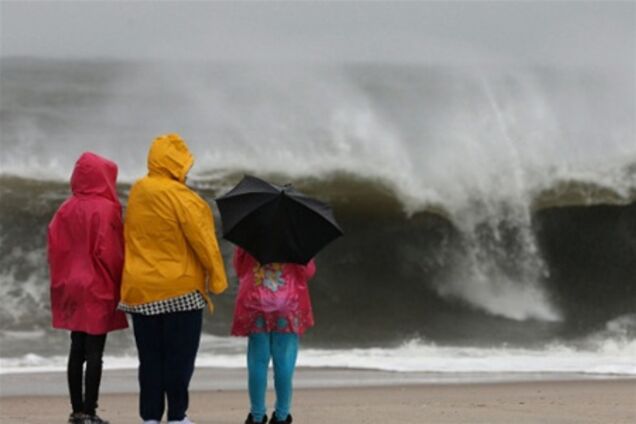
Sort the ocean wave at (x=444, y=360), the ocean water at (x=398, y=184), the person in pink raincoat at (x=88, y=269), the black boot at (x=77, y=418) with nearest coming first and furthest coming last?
the person in pink raincoat at (x=88, y=269) < the black boot at (x=77, y=418) < the ocean wave at (x=444, y=360) < the ocean water at (x=398, y=184)

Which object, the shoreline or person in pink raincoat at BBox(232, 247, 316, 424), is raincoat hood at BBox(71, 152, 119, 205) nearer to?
person in pink raincoat at BBox(232, 247, 316, 424)

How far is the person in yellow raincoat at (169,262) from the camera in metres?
5.61

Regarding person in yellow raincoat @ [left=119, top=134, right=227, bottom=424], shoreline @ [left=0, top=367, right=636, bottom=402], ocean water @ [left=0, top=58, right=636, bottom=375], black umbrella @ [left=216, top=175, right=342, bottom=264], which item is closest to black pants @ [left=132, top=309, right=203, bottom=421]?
person in yellow raincoat @ [left=119, top=134, right=227, bottom=424]

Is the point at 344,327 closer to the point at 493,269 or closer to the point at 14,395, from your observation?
the point at 493,269

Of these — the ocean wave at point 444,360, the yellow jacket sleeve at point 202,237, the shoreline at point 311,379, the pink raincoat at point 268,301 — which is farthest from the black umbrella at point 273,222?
the ocean wave at point 444,360

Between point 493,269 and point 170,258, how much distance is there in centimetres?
753

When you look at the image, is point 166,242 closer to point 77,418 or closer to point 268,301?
point 268,301

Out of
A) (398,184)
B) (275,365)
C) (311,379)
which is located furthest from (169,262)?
(398,184)

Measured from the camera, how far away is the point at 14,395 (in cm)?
787

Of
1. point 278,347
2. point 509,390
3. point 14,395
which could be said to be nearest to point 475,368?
point 509,390

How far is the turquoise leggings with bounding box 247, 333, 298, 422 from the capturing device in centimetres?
600

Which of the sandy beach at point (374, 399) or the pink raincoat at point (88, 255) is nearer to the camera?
the pink raincoat at point (88, 255)

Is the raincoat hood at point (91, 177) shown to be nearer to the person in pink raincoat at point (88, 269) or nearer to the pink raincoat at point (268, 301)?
the person in pink raincoat at point (88, 269)

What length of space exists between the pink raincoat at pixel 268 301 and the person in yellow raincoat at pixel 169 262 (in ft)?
0.91
